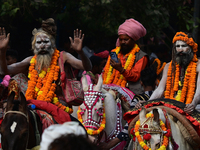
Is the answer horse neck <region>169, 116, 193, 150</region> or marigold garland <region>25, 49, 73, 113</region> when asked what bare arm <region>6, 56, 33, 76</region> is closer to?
marigold garland <region>25, 49, 73, 113</region>

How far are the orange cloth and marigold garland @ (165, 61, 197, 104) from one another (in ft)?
3.36

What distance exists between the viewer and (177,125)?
5363mm

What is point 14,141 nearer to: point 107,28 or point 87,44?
point 107,28

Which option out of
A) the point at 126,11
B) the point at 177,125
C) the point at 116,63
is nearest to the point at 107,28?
the point at 126,11

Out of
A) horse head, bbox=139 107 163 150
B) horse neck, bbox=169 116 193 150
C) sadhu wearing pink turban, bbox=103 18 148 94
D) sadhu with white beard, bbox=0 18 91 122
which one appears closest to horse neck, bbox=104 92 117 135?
sadhu wearing pink turban, bbox=103 18 148 94

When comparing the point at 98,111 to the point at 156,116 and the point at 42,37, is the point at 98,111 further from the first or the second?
the point at 156,116

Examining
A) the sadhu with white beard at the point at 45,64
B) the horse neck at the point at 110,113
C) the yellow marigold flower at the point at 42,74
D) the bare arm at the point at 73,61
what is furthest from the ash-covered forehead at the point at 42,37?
the horse neck at the point at 110,113

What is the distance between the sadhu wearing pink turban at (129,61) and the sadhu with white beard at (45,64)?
5.82ft

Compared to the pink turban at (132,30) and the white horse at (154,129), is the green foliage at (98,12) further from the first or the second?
the white horse at (154,129)

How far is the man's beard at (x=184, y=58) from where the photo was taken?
6441 millimetres

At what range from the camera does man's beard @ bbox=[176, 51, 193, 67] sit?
6441 mm

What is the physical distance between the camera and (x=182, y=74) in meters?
6.57

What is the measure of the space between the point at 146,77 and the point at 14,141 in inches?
120

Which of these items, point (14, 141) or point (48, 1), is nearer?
point (14, 141)
